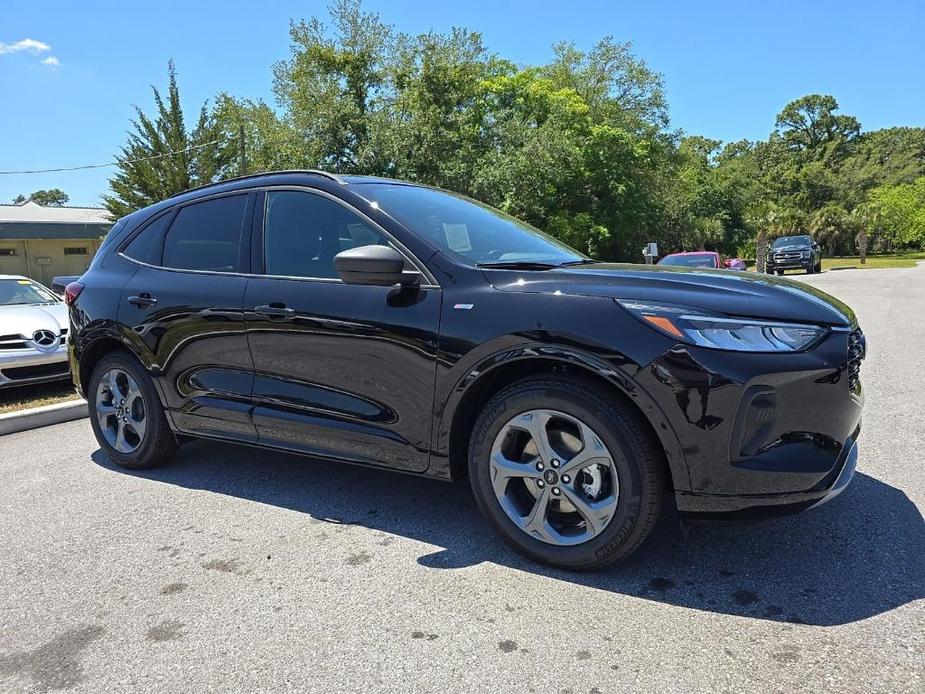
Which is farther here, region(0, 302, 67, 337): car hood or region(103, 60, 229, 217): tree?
region(103, 60, 229, 217): tree

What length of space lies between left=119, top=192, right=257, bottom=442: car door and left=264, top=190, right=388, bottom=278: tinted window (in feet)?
0.65

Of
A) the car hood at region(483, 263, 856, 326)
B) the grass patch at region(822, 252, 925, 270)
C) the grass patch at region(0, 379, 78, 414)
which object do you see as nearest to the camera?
the car hood at region(483, 263, 856, 326)

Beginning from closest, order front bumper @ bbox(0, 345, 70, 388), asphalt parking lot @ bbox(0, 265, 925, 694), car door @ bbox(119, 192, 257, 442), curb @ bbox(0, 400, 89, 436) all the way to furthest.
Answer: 1. asphalt parking lot @ bbox(0, 265, 925, 694)
2. car door @ bbox(119, 192, 257, 442)
3. curb @ bbox(0, 400, 89, 436)
4. front bumper @ bbox(0, 345, 70, 388)

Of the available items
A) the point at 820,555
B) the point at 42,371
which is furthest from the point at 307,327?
the point at 42,371

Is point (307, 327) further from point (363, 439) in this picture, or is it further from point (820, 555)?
point (820, 555)

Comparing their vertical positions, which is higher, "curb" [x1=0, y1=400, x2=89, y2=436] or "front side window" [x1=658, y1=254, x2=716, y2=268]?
"front side window" [x1=658, y1=254, x2=716, y2=268]

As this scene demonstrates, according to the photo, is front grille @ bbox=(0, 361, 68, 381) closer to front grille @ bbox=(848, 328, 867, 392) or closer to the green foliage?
front grille @ bbox=(848, 328, 867, 392)

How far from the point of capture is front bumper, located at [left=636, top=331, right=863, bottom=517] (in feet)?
7.80

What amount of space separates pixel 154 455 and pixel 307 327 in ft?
5.69

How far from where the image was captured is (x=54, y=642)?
2439mm

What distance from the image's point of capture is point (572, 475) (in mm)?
2695

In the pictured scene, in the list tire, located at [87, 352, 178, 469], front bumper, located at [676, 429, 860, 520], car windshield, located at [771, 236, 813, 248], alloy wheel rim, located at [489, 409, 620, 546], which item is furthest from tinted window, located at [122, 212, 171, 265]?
car windshield, located at [771, 236, 813, 248]

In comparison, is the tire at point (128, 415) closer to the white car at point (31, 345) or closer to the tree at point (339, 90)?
the white car at point (31, 345)

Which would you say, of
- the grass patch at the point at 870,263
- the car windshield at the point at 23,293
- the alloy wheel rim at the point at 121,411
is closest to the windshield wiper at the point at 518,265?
the alloy wheel rim at the point at 121,411
